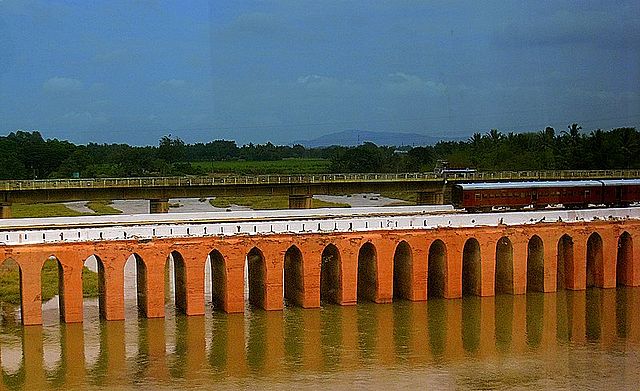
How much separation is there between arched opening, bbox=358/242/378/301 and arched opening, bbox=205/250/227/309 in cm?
517

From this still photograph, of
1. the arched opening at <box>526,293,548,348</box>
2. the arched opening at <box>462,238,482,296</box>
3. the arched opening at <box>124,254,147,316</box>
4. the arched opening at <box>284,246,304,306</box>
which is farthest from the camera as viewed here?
the arched opening at <box>462,238,482,296</box>

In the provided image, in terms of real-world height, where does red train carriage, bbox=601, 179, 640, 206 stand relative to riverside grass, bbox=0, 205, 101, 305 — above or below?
above

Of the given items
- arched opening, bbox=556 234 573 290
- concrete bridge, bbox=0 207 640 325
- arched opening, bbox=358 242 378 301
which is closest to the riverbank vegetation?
concrete bridge, bbox=0 207 640 325

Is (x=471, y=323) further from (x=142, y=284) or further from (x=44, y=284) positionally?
(x=44, y=284)

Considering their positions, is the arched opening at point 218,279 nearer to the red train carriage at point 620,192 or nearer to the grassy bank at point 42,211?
the red train carriage at point 620,192

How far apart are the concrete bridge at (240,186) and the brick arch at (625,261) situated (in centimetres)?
1803

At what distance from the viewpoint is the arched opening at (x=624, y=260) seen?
3878 centimetres

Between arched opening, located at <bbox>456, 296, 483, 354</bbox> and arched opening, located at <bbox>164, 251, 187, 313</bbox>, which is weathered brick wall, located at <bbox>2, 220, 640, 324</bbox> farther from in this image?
arched opening, located at <bbox>456, 296, 483, 354</bbox>

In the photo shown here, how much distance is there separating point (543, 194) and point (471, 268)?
5.47m

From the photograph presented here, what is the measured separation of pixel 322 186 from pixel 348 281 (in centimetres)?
2145

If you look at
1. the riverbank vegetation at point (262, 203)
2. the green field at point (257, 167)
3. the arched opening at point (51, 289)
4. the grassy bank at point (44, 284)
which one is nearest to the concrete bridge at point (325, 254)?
the arched opening at point (51, 289)

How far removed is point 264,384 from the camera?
1013 inches

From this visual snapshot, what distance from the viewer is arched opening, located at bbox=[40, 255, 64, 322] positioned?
31641 millimetres

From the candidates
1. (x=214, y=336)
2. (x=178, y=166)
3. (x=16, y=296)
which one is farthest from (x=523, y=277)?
(x=178, y=166)
